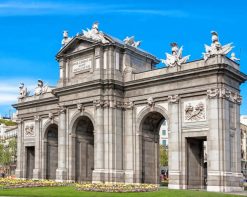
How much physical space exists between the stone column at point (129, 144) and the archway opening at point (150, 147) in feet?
4.09

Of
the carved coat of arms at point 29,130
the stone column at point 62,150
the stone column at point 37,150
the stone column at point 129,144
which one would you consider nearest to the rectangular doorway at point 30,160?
Result: the carved coat of arms at point 29,130

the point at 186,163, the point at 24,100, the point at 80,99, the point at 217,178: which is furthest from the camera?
the point at 24,100

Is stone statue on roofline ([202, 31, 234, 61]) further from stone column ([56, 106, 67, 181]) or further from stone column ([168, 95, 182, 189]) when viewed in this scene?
stone column ([56, 106, 67, 181])

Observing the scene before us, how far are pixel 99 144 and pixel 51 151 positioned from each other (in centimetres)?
1493

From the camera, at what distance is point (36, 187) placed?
4638cm

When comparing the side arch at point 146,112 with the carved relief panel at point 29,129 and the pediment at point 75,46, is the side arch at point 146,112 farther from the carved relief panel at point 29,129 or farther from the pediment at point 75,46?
the carved relief panel at point 29,129

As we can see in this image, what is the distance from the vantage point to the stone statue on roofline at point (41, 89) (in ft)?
211

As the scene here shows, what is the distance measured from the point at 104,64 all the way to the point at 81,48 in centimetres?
463

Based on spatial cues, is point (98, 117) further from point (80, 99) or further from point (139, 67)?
point (139, 67)

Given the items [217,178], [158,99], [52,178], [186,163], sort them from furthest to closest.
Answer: [52,178]
[158,99]
[186,163]
[217,178]

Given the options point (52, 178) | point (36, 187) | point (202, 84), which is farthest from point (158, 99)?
point (52, 178)

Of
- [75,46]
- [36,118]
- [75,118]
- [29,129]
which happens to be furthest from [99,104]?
[29,129]

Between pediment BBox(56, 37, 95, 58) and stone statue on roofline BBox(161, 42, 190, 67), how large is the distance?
363 inches

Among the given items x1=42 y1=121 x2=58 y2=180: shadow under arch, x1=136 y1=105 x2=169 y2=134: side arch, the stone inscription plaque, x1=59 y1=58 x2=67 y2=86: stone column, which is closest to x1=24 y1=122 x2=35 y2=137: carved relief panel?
x1=42 y1=121 x2=58 y2=180: shadow under arch
